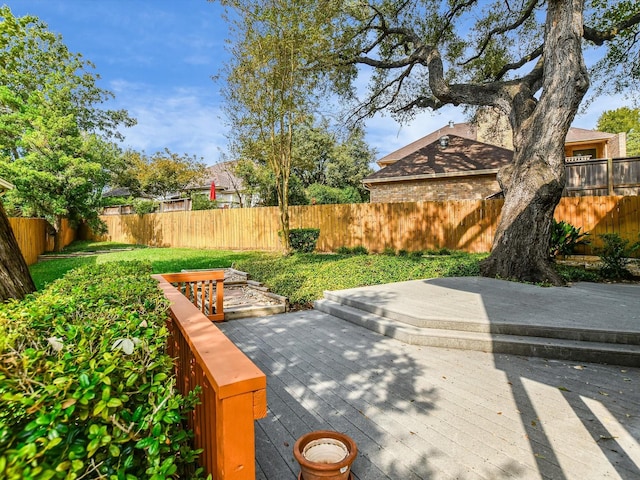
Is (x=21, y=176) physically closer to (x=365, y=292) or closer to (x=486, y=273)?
(x=365, y=292)

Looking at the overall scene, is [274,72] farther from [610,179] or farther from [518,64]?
[610,179]

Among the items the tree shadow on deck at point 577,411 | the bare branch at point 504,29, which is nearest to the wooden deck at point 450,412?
the tree shadow on deck at point 577,411

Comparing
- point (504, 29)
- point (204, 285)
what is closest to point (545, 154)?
point (504, 29)

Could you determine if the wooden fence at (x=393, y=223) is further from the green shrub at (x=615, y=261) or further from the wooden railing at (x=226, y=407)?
A: the wooden railing at (x=226, y=407)

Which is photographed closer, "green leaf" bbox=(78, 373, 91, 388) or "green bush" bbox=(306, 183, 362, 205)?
"green leaf" bbox=(78, 373, 91, 388)

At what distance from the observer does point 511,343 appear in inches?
136

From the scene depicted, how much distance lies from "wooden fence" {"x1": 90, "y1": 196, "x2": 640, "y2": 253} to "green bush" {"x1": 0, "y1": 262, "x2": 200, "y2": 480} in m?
10.4

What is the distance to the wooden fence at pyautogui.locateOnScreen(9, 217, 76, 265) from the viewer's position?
1048 centimetres

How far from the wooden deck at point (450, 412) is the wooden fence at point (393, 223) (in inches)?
295

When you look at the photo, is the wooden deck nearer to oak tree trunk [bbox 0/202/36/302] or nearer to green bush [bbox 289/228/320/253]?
oak tree trunk [bbox 0/202/36/302]

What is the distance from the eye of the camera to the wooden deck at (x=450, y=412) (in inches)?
72.0

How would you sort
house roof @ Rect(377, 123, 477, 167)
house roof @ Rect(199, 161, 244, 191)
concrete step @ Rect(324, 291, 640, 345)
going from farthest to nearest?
house roof @ Rect(199, 161, 244, 191) → house roof @ Rect(377, 123, 477, 167) → concrete step @ Rect(324, 291, 640, 345)

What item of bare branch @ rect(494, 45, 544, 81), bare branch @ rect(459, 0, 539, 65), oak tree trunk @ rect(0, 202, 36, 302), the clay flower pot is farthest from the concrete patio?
bare branch @ rect(459, 0, 539, 65)

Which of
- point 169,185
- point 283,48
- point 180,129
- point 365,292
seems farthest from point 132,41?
point 169,185
